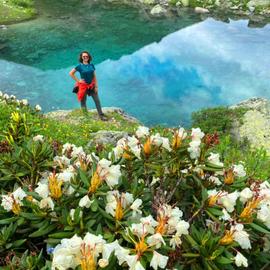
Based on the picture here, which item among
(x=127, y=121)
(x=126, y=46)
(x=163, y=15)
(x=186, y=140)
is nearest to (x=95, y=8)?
(x=163, y=15)

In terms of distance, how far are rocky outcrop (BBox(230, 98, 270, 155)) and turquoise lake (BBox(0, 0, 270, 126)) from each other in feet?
15.5

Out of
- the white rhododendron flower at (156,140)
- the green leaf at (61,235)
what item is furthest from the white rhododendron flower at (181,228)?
the white rhododendron flower at (156,140)

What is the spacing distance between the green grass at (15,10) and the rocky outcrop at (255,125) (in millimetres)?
31751

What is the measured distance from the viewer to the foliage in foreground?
4.92m

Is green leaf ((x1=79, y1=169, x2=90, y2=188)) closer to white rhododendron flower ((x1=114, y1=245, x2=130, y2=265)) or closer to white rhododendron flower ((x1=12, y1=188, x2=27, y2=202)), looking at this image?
white rhododendron flower ((x1=12, y1=188, x2=27, y2=202))

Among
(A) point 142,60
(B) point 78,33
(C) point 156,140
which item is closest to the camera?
(C) point 156,140

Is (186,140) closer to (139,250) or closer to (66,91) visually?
(139,250)

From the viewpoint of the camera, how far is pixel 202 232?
5.43m

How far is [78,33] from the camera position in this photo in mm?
45812

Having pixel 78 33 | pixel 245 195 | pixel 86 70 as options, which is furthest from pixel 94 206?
pixel 78 33

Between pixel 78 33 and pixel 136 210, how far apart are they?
42.0 meters

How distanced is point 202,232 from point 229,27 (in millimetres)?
45014

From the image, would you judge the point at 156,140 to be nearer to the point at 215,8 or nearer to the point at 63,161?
the point at 63,161

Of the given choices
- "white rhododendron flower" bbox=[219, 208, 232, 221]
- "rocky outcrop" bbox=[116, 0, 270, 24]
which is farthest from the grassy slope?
Result: "rocky outcrop" bbox=[116, 0, 270, 24]
